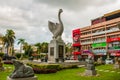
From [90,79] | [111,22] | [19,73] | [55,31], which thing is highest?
[111,22]

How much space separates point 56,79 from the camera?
1592 cm

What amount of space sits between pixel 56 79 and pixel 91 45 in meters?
58.1

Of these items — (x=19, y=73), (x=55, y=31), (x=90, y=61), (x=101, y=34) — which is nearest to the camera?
(x=19, y=73)

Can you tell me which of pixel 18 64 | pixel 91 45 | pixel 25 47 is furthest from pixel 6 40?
pixel 18 64

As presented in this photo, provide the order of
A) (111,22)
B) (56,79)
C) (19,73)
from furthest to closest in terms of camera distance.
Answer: (111,22) → (56,79) → (19,73)

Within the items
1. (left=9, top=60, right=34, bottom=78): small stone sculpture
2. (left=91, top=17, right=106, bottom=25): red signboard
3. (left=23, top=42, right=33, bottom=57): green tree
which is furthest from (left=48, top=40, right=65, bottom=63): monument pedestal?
(left=23, top=42, right=33, bottom=57): green tree

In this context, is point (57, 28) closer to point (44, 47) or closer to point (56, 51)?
point (56, 51)

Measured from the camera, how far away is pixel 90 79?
16.4 m

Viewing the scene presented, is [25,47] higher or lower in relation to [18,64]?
higher

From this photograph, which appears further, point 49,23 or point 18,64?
point 49,23

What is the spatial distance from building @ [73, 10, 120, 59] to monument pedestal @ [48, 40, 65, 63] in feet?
102

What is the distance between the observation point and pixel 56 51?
3030cm

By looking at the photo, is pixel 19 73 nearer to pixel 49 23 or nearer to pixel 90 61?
pixel 90 61

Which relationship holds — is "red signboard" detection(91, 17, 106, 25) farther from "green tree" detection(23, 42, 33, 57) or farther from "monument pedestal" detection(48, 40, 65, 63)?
"monument pedestal" detection(48, 40, 65, 63)
